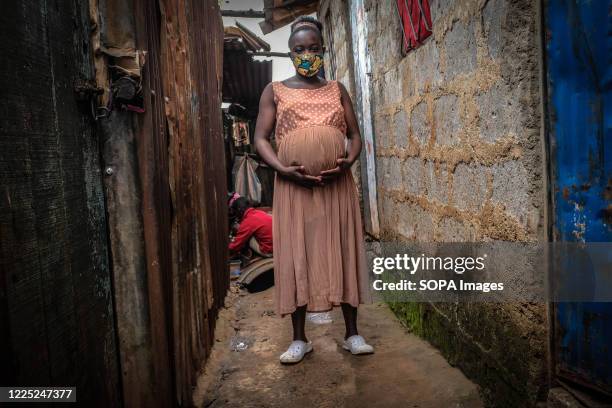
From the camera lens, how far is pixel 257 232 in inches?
207

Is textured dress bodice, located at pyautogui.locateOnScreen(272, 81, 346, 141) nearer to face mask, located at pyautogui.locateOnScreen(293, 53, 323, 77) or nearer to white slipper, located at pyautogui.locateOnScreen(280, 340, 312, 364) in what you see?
face mask, located at pyautogui.locateOnScreen(293, 53, 323, 77)

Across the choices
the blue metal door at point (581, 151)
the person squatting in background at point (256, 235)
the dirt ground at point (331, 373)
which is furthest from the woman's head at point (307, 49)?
the person squatting in background at point (256, 235)

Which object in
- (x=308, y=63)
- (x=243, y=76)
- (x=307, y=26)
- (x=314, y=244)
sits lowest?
(x=314, y=244)

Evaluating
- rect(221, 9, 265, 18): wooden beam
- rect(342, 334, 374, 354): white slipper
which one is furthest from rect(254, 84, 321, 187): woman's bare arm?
rect(221, 9, 265, 18): wooden beam

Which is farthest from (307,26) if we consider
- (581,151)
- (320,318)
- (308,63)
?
(320,318)

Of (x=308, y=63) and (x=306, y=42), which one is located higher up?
(x=306, y=42)

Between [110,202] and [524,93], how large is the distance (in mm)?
1538

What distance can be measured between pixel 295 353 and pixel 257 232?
8.83 ft

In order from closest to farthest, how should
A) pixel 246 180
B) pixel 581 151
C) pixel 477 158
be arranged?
pixel 581 151 → pixel 477 158 → pixel 246 180

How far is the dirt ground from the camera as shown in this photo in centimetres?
218

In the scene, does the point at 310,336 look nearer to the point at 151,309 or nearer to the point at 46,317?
the point at 151,309

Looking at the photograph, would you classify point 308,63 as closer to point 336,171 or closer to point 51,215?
point 336,171

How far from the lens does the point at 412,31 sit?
2656 mm

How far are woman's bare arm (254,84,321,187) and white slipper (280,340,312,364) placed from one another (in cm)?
100
